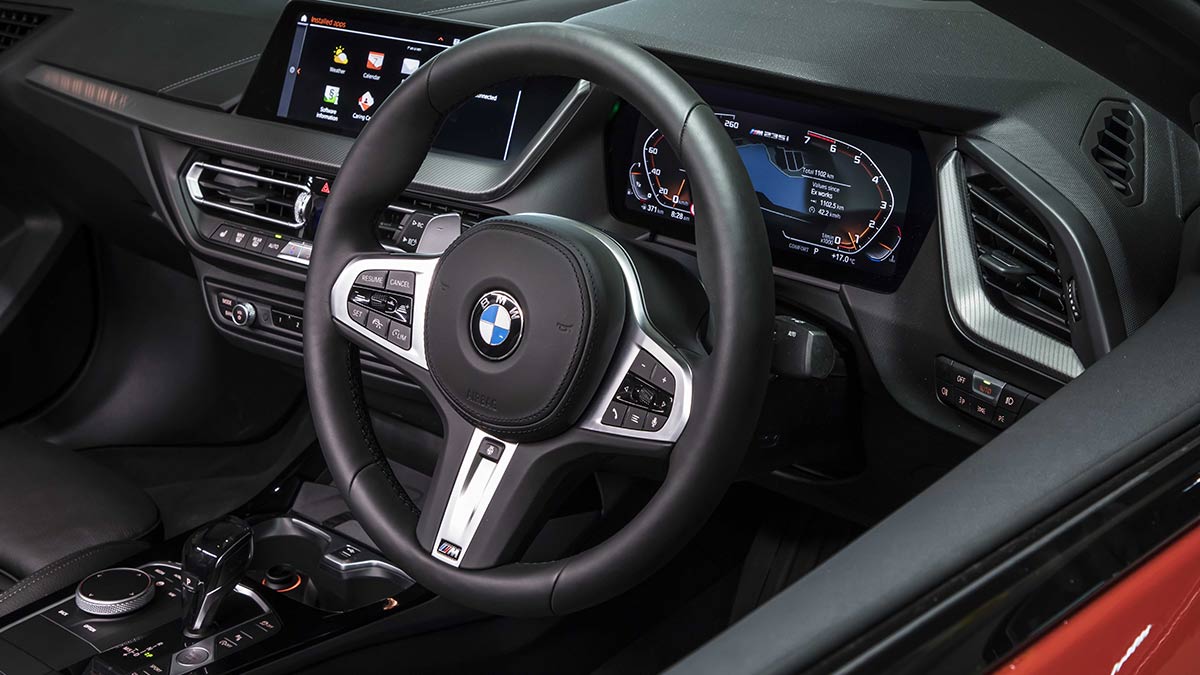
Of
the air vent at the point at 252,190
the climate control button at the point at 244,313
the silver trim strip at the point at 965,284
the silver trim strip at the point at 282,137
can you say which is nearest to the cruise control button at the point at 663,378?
the silver trim strip at the point at 965,284

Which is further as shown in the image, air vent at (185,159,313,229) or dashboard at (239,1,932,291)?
air vent at (185,159,313,229)

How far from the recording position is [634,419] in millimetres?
1053

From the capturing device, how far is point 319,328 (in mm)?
1224

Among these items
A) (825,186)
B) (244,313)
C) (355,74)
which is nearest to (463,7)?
(355,74)

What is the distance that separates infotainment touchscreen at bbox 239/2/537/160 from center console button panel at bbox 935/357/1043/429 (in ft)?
1.98

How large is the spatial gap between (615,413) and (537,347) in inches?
3.4

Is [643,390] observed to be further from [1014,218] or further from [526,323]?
[1014,218]

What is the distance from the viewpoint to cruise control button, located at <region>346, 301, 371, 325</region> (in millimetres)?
1197

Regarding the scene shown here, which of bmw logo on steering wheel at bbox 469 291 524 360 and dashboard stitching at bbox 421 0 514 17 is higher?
dashboard stitching at bbox 421 0 514 17

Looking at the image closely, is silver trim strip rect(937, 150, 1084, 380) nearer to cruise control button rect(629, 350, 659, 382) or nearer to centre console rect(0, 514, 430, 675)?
cruise control button rect(629, 350, 659, 382)

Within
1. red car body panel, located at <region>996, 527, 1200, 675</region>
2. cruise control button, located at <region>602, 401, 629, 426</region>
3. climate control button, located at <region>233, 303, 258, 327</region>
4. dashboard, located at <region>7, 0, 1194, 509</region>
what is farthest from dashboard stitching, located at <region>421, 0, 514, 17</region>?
red car body panel, located at <region>996, 527, 1200, 675</region>

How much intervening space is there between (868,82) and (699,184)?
39cm

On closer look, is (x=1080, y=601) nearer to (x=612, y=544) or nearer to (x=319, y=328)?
(x=612, y=544)

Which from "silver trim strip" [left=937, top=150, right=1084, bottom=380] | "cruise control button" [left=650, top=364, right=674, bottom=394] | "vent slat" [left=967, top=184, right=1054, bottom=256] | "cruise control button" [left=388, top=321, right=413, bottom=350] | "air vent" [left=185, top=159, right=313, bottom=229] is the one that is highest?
"vent slat" [left=967, top=184, right=1054, bottom=256]
